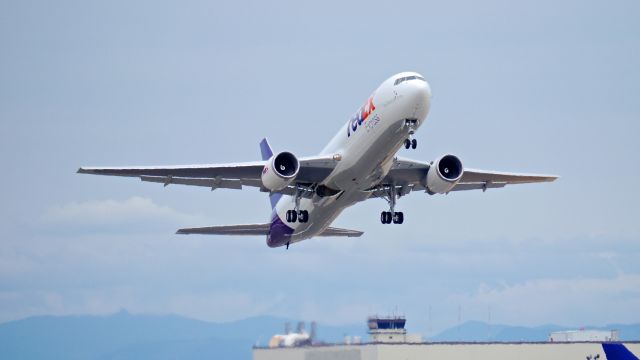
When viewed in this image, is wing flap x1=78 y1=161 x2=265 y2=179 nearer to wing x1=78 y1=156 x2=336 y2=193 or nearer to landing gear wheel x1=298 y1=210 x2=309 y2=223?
wing x1=78 y1=156 x2=336 y2=193

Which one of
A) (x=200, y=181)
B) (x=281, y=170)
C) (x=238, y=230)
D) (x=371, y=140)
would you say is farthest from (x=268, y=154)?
(x=371, y=140)

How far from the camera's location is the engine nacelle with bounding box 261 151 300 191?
58.4 meters

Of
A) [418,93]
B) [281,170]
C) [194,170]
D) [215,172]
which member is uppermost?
[418,93]

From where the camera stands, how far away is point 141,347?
132m

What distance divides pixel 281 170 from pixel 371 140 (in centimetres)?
510

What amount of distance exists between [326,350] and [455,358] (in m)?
10.7

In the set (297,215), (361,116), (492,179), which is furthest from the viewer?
(492,179)

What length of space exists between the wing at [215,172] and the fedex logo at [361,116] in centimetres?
186

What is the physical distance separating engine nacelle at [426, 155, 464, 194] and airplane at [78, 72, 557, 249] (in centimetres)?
3

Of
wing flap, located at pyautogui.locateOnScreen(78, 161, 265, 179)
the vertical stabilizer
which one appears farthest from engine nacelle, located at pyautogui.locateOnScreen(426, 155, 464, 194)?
the vertical stabilizer

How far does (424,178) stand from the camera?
62.4 metres

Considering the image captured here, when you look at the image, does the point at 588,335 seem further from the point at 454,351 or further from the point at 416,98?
the point at 416,98

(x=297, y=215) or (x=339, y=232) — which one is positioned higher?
(x=339, y=232)

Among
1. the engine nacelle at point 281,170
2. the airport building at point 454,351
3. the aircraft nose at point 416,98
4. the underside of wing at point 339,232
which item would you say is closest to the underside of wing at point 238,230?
the underside of wing at point 339,232
